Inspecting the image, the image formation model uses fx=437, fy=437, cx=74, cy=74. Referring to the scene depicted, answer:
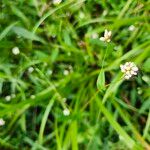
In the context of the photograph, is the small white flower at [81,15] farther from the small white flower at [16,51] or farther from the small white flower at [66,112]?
the small white flower at [66,112]

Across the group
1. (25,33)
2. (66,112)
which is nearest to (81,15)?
(25,33)

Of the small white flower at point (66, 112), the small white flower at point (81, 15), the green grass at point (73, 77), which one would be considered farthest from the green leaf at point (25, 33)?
the small white flower at point (66, 112)

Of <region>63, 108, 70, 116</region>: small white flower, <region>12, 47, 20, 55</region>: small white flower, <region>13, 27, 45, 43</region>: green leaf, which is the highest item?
<region>13, 27, 45, 43</region>: green leaf

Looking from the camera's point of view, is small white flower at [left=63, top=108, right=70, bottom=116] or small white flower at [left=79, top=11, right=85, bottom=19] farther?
small white flower at [left=79, top=11, right=85, bottom=19]

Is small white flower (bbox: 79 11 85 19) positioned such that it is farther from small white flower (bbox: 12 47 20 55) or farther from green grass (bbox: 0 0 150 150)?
small white flower (bbox: 12 47 20 55)

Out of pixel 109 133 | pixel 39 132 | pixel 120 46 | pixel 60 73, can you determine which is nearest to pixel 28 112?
pixel 39 132

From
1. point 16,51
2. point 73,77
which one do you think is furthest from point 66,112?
point 16,51

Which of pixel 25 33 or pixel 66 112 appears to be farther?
pixel 25 33

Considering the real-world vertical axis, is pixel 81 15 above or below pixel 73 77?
above

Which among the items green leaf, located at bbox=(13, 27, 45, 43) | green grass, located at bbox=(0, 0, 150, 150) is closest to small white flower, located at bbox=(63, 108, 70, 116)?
green grass, located at bbox=(0, 0, 150, 150)

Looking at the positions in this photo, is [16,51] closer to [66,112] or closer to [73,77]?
[73,77]
